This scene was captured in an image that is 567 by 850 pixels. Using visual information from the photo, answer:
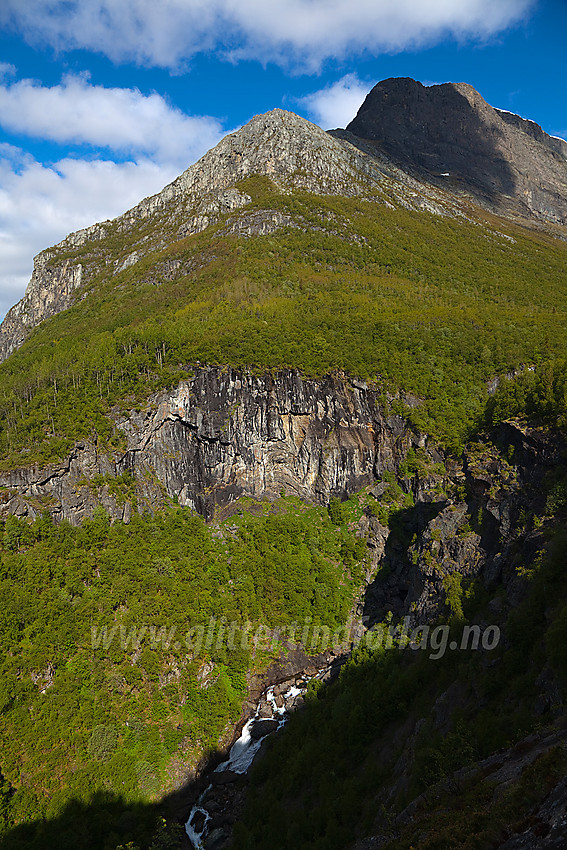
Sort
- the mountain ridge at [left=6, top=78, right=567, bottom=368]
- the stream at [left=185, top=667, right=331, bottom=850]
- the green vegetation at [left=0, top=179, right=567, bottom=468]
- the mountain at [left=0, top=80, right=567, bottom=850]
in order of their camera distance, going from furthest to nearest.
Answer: the mountain ridge at [left=6, top=78, right=567, bottom=368]
the green vegetation at [left=0, top=179, right=567, bottom=468]
the stream at [left=185, top=667, right=331, bottom=850]
the mountain at [left=0, top=80, right=567, bottom=850]

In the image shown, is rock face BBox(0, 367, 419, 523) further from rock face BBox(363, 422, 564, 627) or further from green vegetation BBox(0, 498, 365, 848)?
rock face BBox(363, 422, 564, 627)

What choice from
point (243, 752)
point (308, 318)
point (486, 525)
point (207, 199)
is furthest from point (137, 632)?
point (207, 199)

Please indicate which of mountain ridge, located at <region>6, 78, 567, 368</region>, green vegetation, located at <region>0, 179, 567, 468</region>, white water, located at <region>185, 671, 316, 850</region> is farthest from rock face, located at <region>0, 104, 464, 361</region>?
white water, located at <region>185, 671, 316, 850</region>

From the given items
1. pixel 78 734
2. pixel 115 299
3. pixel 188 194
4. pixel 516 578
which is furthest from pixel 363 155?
pixel 78 734

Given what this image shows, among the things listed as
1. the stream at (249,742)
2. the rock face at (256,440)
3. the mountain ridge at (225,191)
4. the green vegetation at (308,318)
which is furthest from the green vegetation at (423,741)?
the mountain ridge at (225,191)

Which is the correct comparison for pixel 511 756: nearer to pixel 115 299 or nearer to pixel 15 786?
pixel 15 786

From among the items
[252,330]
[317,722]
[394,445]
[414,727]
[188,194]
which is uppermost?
[188,194]
